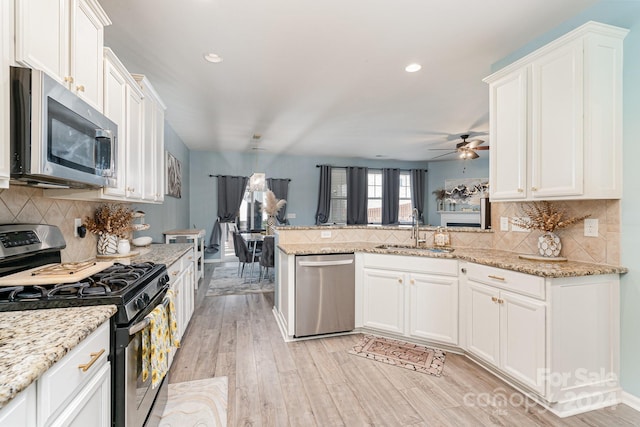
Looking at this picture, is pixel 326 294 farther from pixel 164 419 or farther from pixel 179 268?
pixel 164 419

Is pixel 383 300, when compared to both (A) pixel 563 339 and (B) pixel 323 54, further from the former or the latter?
(B) pixel 323 54

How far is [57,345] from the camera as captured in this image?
85cm

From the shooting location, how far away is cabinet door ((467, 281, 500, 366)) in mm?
2225

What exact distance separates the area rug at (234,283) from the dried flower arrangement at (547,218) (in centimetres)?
358

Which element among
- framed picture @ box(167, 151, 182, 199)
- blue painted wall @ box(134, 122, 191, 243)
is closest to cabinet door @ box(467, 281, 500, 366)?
blue painted wall @ box(134, 122, 191, 243)

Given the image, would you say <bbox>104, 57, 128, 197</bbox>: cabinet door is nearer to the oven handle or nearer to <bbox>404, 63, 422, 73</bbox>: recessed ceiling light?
the oven handle

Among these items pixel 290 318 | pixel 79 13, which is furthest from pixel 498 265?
pixel 79 13

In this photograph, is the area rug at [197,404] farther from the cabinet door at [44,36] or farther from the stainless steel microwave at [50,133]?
the cabinet door at [44,36]

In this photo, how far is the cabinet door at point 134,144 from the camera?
7.44 ft

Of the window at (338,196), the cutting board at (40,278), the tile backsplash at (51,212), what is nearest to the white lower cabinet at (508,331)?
the cutting board at (40,278)

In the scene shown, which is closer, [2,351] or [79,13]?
[2,351]

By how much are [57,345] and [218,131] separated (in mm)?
4912

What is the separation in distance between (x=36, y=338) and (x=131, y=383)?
54 cm

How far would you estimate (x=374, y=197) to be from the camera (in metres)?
8.18
